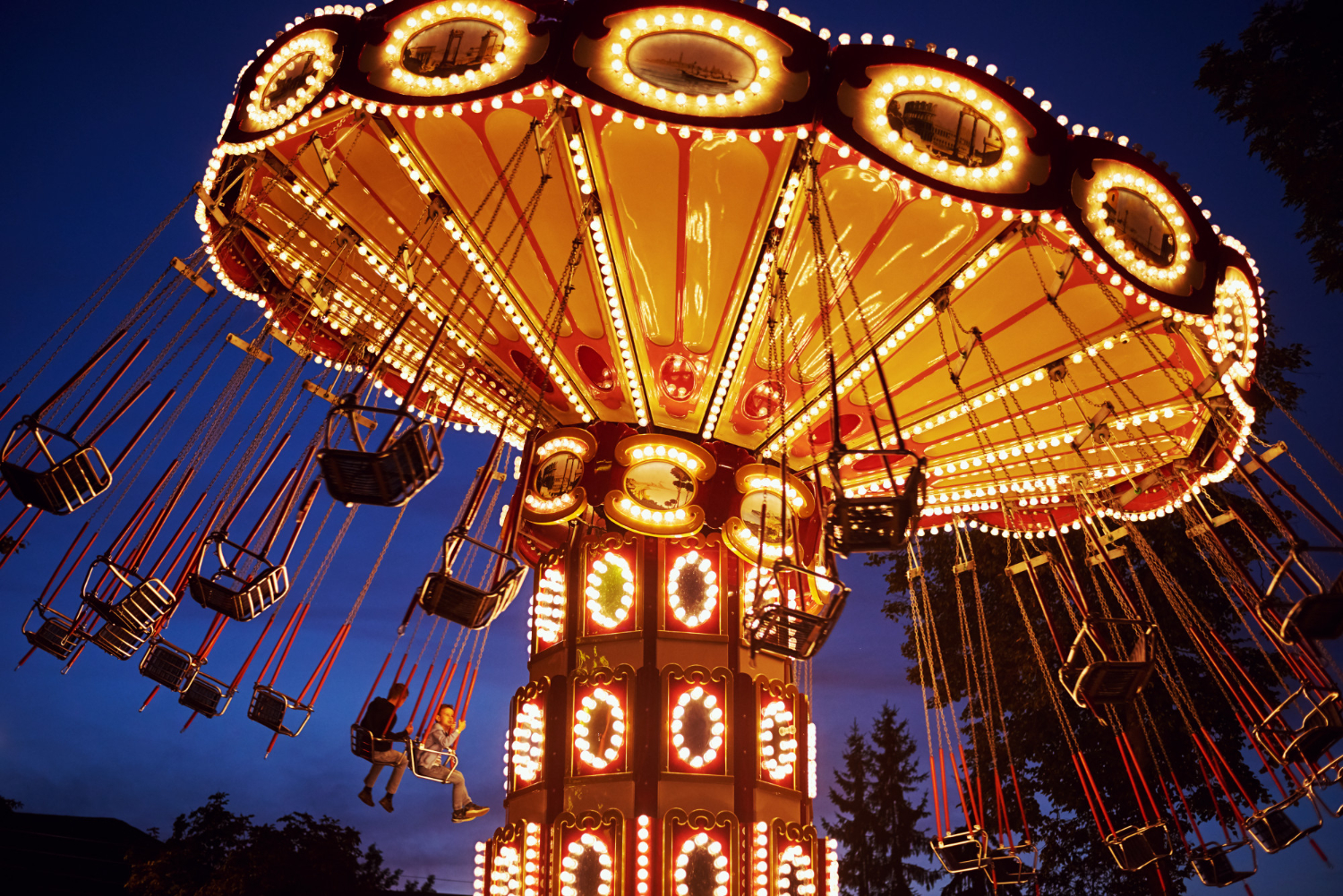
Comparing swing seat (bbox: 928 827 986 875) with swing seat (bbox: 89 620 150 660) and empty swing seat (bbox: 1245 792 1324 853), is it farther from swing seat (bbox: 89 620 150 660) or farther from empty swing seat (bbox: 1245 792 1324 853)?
swing seat (bbox: 89 620 150 660)

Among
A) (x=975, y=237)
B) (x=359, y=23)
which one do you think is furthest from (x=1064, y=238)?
(x=359, y=23)

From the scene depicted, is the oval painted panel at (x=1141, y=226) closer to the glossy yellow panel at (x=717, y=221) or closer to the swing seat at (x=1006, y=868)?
the glossy yellow panel at (x=717, y=221)

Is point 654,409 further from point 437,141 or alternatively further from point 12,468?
point 12,468

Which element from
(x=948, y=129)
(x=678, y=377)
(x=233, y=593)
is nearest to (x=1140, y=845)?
(x=678, y=377)

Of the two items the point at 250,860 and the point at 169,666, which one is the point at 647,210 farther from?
the point at 250,860

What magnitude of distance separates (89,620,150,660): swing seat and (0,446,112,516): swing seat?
165 centimetres

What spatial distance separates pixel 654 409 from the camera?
11.4 m

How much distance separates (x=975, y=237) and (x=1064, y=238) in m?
0.82

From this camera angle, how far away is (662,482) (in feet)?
35.4

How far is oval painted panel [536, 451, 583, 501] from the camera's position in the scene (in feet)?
35.4

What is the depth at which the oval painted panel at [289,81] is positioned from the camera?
845 centimetres

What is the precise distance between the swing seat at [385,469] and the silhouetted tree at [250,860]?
17.8 meters

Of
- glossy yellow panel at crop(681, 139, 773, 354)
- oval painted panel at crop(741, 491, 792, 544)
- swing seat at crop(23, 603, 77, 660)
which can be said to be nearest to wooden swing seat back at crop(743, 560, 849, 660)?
oval painted panel at crop(741, 491, 792, 544)

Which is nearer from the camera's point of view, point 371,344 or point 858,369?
point 858,369
